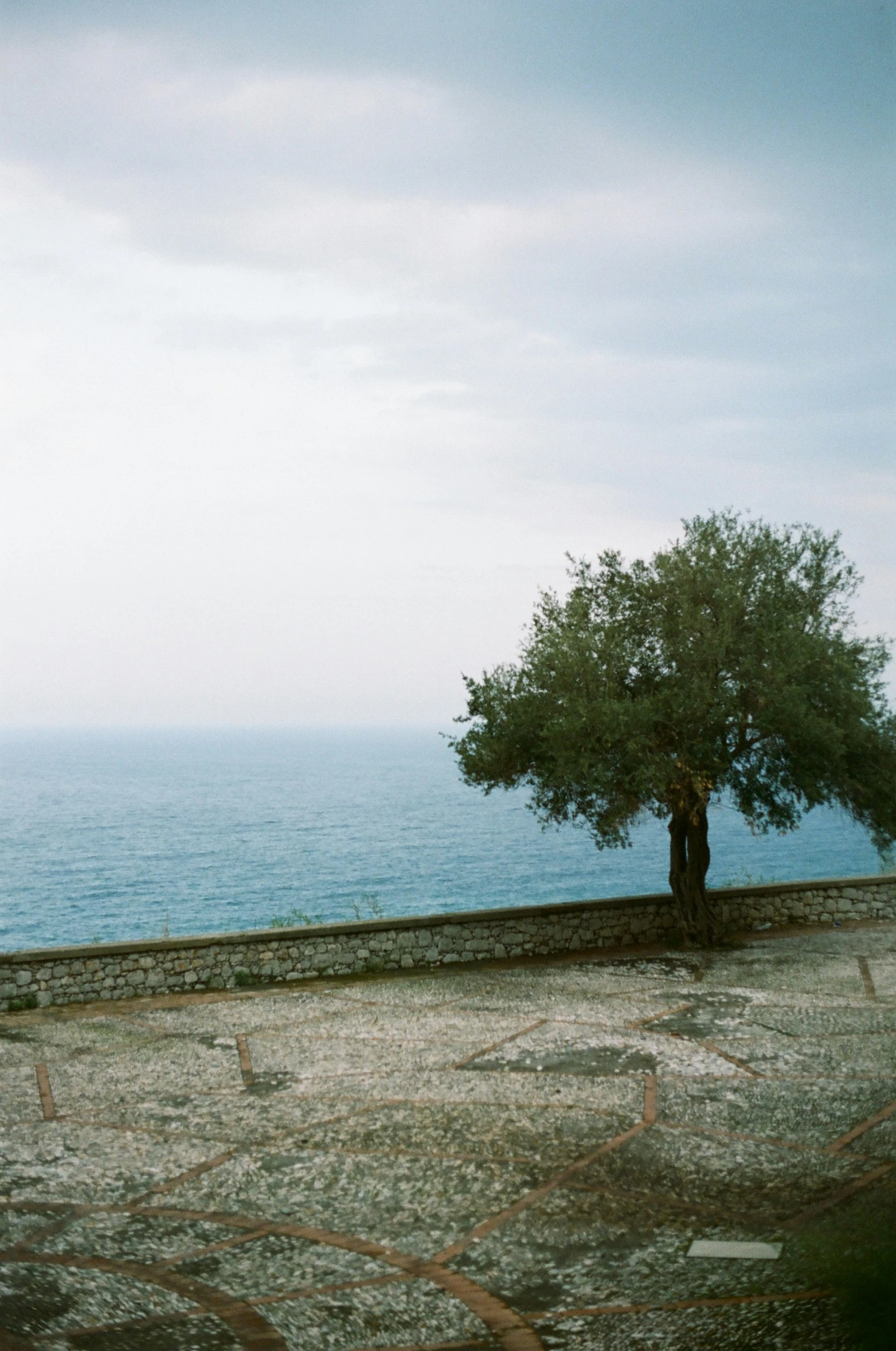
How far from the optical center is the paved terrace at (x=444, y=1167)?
6707mm

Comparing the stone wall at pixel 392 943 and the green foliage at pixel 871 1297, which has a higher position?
the green foliage at pixel 871 1297

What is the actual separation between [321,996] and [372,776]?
170704mm

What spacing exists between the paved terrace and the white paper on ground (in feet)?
0.30

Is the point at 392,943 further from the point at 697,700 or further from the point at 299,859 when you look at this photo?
the point at 299,859

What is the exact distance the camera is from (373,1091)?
38.7 ft

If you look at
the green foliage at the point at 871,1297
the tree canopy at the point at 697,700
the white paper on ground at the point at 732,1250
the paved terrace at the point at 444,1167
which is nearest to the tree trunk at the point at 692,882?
the tree canopy at the point at 697,700

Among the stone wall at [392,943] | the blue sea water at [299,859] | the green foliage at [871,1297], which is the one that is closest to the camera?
the green foliage at [871,1297]

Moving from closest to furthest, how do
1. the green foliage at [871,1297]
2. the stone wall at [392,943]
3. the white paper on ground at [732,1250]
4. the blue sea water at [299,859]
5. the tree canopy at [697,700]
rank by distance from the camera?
1. the green foliage at [871,1297]
2. the white paper on ground at [732,1250]
3. the stone wall at [392,943]
4. the tree canopy at [697,700]
5. the blue sea water at [299,859]

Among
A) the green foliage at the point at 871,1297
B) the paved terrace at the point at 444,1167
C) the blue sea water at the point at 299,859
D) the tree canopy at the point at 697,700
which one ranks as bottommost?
the blue sea water at the point at 299,859

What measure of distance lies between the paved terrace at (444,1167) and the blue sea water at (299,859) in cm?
1449

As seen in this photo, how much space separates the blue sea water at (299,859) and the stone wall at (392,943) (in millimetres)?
5196

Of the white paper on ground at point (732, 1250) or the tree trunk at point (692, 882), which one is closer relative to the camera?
the white paper on ground at point (732, 1250)

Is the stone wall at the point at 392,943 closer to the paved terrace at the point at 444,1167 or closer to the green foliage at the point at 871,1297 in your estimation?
the paved terrace at the point at 444,1167

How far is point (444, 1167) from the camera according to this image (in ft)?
31.0
